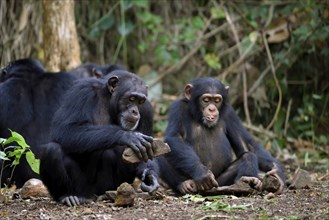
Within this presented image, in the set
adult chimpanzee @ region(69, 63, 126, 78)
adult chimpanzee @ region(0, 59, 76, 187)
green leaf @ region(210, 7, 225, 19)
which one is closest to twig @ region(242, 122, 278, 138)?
green leaf @ region(210, 7, 225, 19)

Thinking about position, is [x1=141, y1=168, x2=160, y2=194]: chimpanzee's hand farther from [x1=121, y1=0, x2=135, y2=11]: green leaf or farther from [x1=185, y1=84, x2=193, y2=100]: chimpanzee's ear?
Answer: [x1=121, y1=0, x2=135, y2=11]: green leaf

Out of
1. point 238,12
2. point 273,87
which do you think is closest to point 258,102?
point 273,87

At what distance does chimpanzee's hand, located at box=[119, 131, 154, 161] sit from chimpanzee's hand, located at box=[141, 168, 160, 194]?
1.90ft

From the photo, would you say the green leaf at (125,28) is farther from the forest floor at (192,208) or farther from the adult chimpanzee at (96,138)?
the forest floor at (192,208)

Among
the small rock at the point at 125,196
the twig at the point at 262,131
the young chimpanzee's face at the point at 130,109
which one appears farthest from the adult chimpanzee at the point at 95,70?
the small rock at the point at 125,196

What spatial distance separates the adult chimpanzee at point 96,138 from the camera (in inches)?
263

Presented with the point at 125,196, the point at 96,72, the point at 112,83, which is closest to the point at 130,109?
the point at 112,83

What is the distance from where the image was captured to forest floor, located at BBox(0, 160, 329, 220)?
5.76m

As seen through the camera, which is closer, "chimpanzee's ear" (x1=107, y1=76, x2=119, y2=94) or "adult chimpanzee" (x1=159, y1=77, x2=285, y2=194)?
"chimpanzee's ear" (x1=107, y1=76, x2=119, y2=94)

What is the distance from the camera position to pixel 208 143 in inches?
320

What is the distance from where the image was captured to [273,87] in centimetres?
1240

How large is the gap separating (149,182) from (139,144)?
0.78m

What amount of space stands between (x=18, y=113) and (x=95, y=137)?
8.98ft

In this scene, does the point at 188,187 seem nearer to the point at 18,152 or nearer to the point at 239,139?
the point at 239,139
